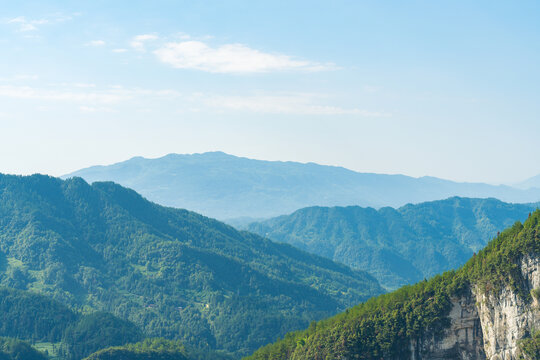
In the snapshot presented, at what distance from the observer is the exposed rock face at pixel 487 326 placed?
164750 mm

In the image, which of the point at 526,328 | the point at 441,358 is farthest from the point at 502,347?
the point at 441,358

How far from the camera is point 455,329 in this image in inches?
7347

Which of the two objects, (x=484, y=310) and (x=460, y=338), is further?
(x=460, y=338)

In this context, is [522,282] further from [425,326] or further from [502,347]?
[425,326]

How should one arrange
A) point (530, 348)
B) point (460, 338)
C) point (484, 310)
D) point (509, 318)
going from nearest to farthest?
point (530, 348) → point (509, 318) → point (484, 310) → point (460, 338)

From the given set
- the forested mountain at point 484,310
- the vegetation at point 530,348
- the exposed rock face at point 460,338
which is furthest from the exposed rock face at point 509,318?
the exposed rock face at point 460,338

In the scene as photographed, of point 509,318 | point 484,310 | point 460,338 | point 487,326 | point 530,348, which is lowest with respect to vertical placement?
point 530,348

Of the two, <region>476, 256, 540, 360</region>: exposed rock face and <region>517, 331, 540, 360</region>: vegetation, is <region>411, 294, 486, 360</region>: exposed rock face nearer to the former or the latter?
<region>476, 256, 540, 360</region>: exposed rock face

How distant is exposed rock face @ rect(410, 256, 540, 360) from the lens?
6486 inches

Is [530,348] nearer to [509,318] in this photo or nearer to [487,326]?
[509,318]

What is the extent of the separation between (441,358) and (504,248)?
3897cm

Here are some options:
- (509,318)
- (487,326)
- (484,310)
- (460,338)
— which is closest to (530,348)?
(509,318)

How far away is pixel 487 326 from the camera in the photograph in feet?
577

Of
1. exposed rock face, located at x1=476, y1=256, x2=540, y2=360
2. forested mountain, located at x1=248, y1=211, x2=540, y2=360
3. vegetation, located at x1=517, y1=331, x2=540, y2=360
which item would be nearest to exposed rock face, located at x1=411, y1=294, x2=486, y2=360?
forested mountain, located at x1=248, y1=211, x2=540, y2=360
